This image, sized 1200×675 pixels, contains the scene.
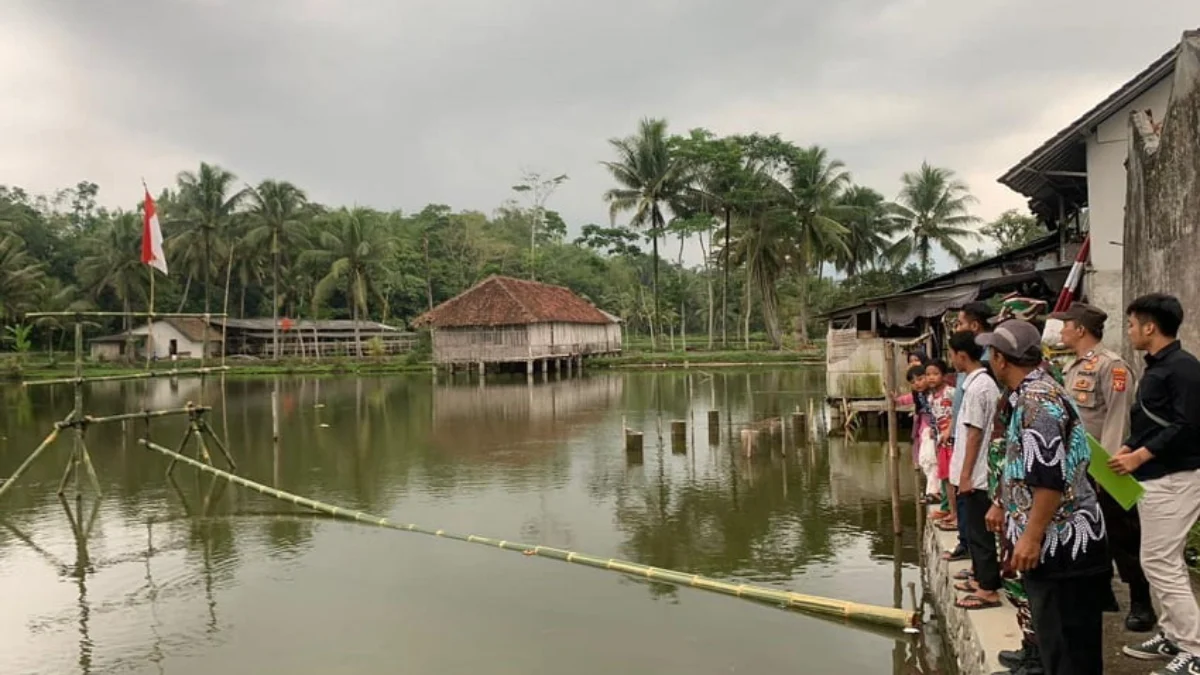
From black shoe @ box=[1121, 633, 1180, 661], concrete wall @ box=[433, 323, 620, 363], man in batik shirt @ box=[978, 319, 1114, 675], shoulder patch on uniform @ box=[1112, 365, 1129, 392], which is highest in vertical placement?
concrete wall @ box=[433, 323, 620, 363]

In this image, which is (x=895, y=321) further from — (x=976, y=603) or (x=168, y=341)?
(x=168, y=341)

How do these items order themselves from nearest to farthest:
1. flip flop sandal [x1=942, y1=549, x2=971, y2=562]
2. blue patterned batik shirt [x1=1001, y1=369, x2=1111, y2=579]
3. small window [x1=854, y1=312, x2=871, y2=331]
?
blue patterned batik shirt [x1=1001, y1=369, x2=1111, y2=579]
flip flop sandal [x1=942, y1=549, x2=971, y2=562]
small window [x1=854, y1=312, x2=871, y2=331]

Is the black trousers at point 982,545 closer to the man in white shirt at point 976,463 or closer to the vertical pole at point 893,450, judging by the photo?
the man in white shirt at point 976,463

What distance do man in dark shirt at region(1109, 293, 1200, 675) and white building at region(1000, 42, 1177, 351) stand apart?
711 cm

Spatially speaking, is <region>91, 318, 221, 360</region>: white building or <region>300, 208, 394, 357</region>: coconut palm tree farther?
<region>91, 318, 221, 360</region>: white building

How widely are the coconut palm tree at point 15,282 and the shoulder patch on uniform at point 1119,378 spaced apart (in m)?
46.3

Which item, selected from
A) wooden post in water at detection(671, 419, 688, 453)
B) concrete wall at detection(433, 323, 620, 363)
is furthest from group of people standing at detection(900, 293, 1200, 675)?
concrete wall at detection(433, 323, 620, 363)

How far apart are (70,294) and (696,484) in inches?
1801

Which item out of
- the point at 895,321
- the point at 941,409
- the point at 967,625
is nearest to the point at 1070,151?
the point at 895,321

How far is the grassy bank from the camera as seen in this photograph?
37875 mm

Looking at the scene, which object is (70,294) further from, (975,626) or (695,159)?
(975,626)

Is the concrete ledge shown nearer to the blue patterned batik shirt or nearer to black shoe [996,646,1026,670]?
black shoe [996,646,1026,670]

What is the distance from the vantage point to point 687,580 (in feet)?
24.8

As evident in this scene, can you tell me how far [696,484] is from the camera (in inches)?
477
